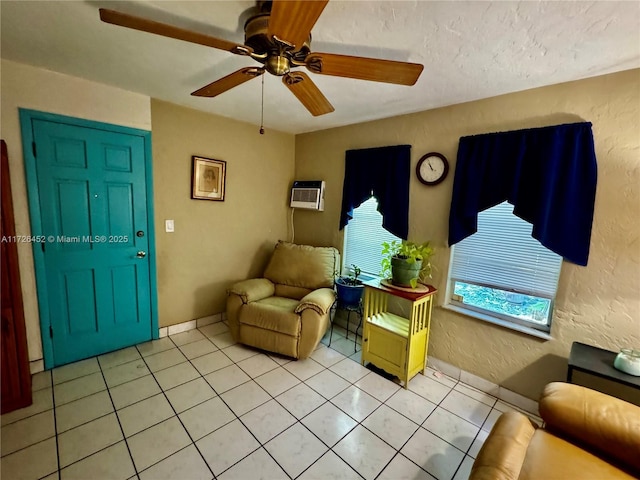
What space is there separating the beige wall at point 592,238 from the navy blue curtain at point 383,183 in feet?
0.27

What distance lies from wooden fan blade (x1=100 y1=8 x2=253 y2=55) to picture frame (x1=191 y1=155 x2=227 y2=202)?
1.86 meters

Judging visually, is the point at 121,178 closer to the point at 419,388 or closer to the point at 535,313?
the point at 419,388

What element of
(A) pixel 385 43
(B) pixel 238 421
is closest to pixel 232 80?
(A) pixel 385 43

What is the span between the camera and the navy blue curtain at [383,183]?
103 inches

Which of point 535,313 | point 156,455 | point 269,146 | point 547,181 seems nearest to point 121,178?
point 269,146

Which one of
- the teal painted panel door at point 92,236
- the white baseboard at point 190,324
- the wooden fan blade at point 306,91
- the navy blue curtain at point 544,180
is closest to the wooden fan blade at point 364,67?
A: the wooden fan blade at point 306,91

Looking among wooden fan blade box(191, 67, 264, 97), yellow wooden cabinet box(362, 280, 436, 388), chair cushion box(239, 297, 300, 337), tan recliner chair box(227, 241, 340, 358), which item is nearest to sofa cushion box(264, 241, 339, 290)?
tan recliner chair box(227, 241, 340, 358)

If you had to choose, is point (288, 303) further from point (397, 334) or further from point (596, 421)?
point (596, 421)

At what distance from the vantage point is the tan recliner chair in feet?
8.19

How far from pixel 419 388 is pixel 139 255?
9.03 feet

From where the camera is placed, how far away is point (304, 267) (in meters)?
3.06

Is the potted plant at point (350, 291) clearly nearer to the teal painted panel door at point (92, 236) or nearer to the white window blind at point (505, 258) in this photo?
the white window blind at point (505, 258)

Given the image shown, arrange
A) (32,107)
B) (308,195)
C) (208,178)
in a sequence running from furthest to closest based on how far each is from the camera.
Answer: (308,195)
(208,178)
(32,107)

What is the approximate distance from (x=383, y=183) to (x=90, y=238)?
8.74 ft
